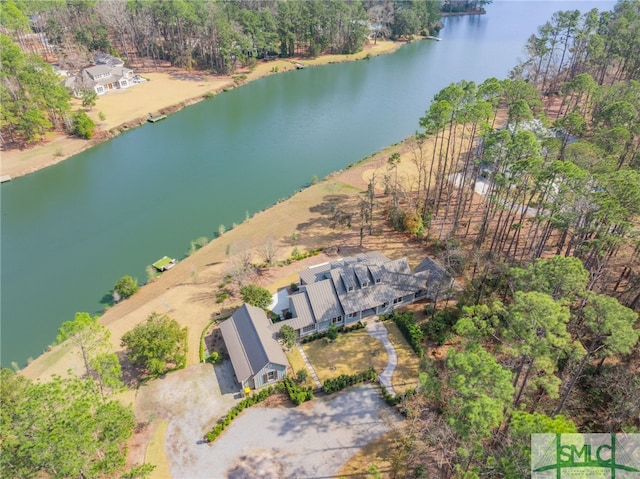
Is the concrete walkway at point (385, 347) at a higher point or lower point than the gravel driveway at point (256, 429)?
higher

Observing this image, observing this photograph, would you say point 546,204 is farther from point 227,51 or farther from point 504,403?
point 227,51

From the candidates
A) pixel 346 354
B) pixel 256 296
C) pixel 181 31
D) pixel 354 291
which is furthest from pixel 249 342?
pixel 181 31

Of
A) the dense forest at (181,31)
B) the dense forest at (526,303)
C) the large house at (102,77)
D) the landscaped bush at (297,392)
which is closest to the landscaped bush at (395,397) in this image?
the dense forest at (526,303)

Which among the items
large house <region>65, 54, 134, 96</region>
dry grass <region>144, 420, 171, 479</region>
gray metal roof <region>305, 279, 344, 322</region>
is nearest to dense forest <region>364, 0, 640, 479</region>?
gray metal roof <region>305, 279, 344, 322</region>

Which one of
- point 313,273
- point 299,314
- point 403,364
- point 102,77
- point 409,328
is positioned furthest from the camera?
point 102,77

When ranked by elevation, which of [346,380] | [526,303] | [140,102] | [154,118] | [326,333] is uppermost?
[526,303]

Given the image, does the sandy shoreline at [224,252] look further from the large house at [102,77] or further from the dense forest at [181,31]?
the dense forest at [181,31]

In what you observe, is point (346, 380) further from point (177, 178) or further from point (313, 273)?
A: point (177, 178)

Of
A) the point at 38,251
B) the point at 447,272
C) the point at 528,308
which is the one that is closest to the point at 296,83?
the point at 38,251
